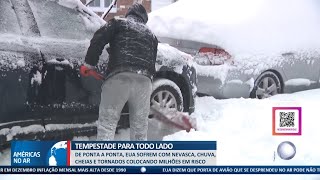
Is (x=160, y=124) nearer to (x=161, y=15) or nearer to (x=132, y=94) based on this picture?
(x=132, y=94)

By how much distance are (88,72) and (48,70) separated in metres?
0.25

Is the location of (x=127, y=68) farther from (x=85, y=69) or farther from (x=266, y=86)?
(x=266, y=86)

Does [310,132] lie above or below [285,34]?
below

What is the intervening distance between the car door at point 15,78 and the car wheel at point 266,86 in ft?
4.75

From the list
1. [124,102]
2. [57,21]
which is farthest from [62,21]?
[124,102]

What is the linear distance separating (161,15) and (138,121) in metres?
0.71

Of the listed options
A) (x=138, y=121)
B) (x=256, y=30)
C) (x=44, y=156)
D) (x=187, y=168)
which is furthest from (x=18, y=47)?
(x=256, y=30)

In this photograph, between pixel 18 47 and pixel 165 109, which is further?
pixel 165 109

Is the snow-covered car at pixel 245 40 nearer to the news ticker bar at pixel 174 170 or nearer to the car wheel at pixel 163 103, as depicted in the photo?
the car wheel at pixel 163 103

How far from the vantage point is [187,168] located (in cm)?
267

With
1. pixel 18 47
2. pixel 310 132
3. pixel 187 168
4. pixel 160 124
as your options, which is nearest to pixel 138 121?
pixel 160 124

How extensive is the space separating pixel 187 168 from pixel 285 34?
3.60ft

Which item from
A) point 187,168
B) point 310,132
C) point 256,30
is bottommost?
point 187,168

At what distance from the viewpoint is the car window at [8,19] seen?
249 centimetres
